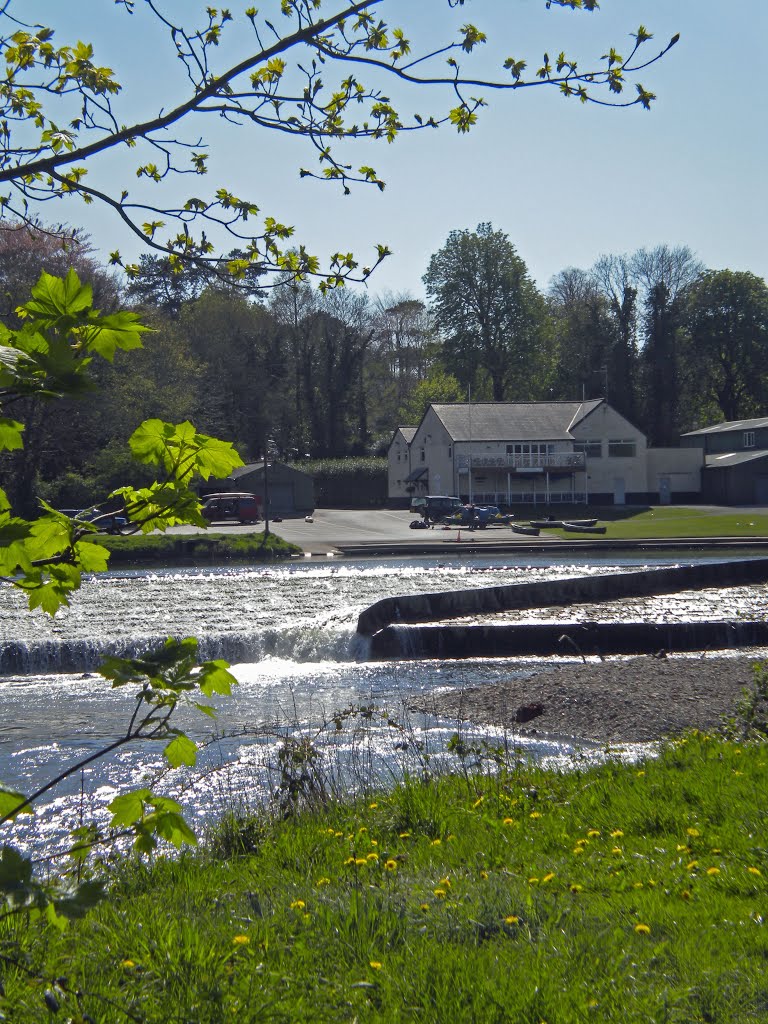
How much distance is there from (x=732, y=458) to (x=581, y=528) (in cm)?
2699

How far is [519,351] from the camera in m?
95.1

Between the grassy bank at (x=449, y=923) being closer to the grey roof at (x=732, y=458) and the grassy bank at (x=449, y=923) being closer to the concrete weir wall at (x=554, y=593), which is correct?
the concrete weir wall at (x=554, y=593)

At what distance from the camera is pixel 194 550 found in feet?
151

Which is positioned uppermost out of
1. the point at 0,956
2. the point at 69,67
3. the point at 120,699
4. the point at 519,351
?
the point at 519,351

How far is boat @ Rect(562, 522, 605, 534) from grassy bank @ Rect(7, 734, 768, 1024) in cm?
4637

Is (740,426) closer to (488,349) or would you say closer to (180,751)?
(488,349)

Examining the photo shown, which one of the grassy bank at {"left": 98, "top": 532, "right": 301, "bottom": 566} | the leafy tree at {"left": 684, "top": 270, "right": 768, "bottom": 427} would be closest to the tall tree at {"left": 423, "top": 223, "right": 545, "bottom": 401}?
the leafy tree at {"left": 684, "top": 270, "right": 768, "bottom": 427}

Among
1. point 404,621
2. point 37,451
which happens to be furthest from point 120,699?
point 37,451

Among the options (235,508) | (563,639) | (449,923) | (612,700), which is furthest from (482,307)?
(449,923)

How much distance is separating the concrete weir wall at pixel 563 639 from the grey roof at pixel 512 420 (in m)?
55.3

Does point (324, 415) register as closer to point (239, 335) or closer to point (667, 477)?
point (239, 335)

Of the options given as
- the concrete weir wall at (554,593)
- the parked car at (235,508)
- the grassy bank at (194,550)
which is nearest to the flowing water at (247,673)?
the concrete weir wall at (554,593)

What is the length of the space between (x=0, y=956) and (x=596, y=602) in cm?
2423

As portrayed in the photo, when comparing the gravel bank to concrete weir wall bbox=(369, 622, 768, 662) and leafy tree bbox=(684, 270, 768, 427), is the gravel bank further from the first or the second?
leafy tree bbox=(684, 270, 768, 427)
